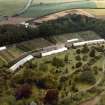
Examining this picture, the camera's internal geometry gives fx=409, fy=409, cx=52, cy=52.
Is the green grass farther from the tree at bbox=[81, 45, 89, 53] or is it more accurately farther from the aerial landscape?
the tree at bbox=[81, 45, 89, 53]

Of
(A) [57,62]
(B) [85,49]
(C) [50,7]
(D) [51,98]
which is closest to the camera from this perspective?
(D) [51,98]

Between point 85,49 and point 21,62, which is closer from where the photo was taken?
point 21,62

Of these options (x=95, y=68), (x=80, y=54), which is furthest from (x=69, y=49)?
(x=95, y=68)

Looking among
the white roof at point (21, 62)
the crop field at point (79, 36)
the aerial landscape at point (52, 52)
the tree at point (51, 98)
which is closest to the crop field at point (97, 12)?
the aerial landscape at point (52, 52)

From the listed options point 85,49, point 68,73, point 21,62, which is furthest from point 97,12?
point 68,73

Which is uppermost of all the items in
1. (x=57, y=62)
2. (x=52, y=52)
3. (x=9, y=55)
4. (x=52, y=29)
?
(x=52, y=29)

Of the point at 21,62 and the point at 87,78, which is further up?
the point at 21,62

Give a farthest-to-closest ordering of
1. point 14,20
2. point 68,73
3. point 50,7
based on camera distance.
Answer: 1. point 50,7
2. point 14,20
3. point 68,73

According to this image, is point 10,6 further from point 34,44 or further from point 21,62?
point 21,62

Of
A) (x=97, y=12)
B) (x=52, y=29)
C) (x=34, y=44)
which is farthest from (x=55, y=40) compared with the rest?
(x=97, y=12)
